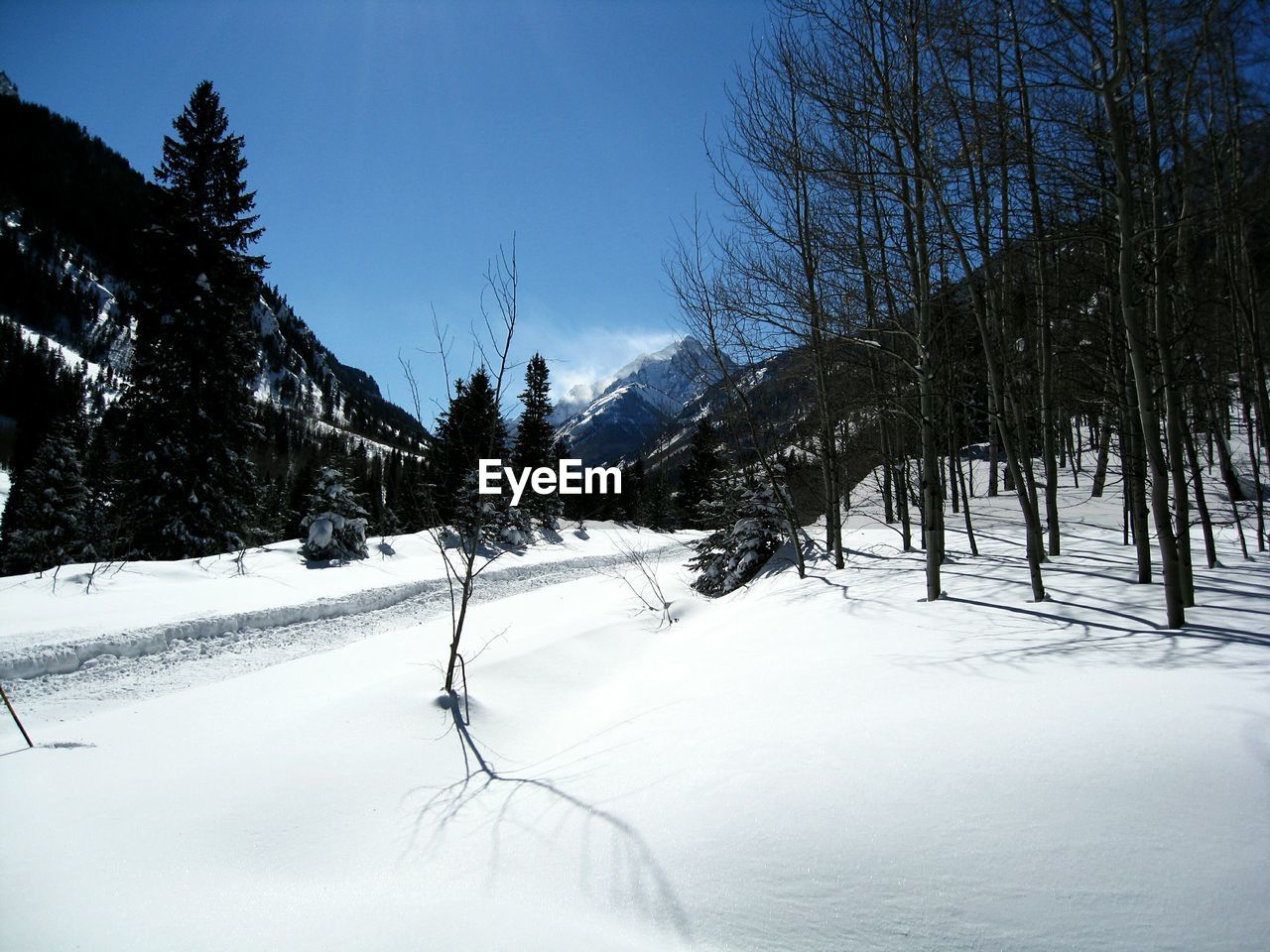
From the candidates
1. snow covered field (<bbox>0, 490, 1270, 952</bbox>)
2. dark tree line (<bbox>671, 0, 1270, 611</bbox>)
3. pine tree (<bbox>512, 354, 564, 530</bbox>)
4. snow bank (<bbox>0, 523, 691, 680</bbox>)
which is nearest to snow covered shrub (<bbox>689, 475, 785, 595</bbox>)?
dark tree line (<bbox>671, 0, 1270, 611</bbox>)

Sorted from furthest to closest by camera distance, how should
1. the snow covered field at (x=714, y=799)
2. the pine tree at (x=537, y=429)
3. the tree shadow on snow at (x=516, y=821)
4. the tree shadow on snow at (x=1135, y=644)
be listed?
1. the pine tree at (x=537, y=429)
2. the tree shadow on snow at (x=1135, y=644)
3. the tree shadow on snow at (x=516, y=821)
4. the snow covered field at (x=714, y=799)

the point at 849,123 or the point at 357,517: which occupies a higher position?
the point at 849,123

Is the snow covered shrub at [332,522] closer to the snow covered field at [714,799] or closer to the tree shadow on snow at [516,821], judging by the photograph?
the snow covered field at [714,799]

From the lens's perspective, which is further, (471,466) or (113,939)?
(471,466)

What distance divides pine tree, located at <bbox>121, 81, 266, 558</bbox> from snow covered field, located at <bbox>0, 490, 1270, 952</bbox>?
34.0ft

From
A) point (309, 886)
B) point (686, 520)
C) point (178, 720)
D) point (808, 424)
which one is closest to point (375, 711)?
point (178, 720)

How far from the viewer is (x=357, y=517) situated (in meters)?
16.2

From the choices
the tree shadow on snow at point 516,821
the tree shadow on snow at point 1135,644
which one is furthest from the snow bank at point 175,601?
the tree shadow on snow at point 1135,644

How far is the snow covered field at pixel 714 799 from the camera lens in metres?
1.97

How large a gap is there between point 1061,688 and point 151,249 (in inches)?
835

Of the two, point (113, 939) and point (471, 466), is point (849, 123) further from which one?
point (113, 939)

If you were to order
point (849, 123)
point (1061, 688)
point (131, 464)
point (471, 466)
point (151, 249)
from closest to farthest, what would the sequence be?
point (1061, 688), point (471, 466), point (849, 123), point (131, 464), point (151, 249)

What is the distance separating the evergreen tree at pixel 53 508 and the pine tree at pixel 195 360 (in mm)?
9956

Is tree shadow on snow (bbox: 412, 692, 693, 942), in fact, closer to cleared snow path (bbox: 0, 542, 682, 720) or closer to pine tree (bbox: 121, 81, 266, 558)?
cleared snow path (bbox: 0, 542, 682, 720)
